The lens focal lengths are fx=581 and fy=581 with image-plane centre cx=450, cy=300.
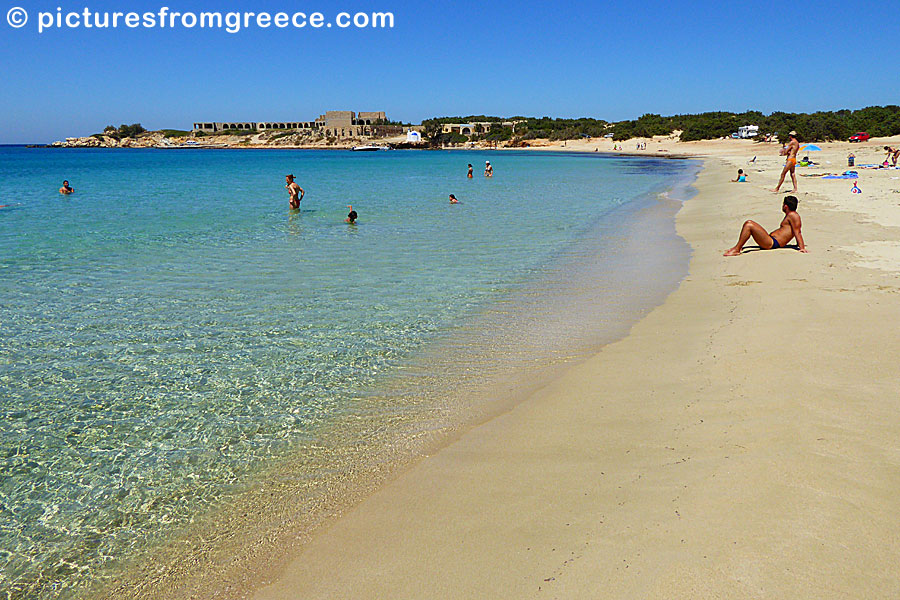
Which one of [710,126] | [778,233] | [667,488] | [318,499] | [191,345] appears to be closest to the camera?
[667,488]

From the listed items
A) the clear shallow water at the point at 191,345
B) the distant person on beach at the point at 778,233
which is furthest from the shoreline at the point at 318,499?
the distant person on beach at the point at 778,233

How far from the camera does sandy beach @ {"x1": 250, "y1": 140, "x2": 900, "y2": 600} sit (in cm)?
309

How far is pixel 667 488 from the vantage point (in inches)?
152

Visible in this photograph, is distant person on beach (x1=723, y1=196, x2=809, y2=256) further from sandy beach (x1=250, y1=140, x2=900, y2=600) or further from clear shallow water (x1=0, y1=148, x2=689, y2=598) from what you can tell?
sandy beach (x1=250, y1=140, x2=900, y2=600)

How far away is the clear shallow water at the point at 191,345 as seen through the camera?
4.28 metres

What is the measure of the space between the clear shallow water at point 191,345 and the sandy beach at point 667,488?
1.39 metres

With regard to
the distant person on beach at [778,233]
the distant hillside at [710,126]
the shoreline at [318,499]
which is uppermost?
Answer: the distant hillside at [710,126]

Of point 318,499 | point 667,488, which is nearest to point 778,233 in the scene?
point 667,488

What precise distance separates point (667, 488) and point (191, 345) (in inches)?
239

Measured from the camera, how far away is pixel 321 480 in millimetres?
4500

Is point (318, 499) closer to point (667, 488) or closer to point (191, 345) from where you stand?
point (667, 488)

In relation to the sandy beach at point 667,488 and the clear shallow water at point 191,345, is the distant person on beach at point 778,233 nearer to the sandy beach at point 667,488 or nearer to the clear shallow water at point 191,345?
the clear shallow water at point 191,345

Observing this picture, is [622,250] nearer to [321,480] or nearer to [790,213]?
[790,213]

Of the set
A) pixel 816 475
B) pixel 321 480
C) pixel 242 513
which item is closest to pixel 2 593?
pixel 242 513
